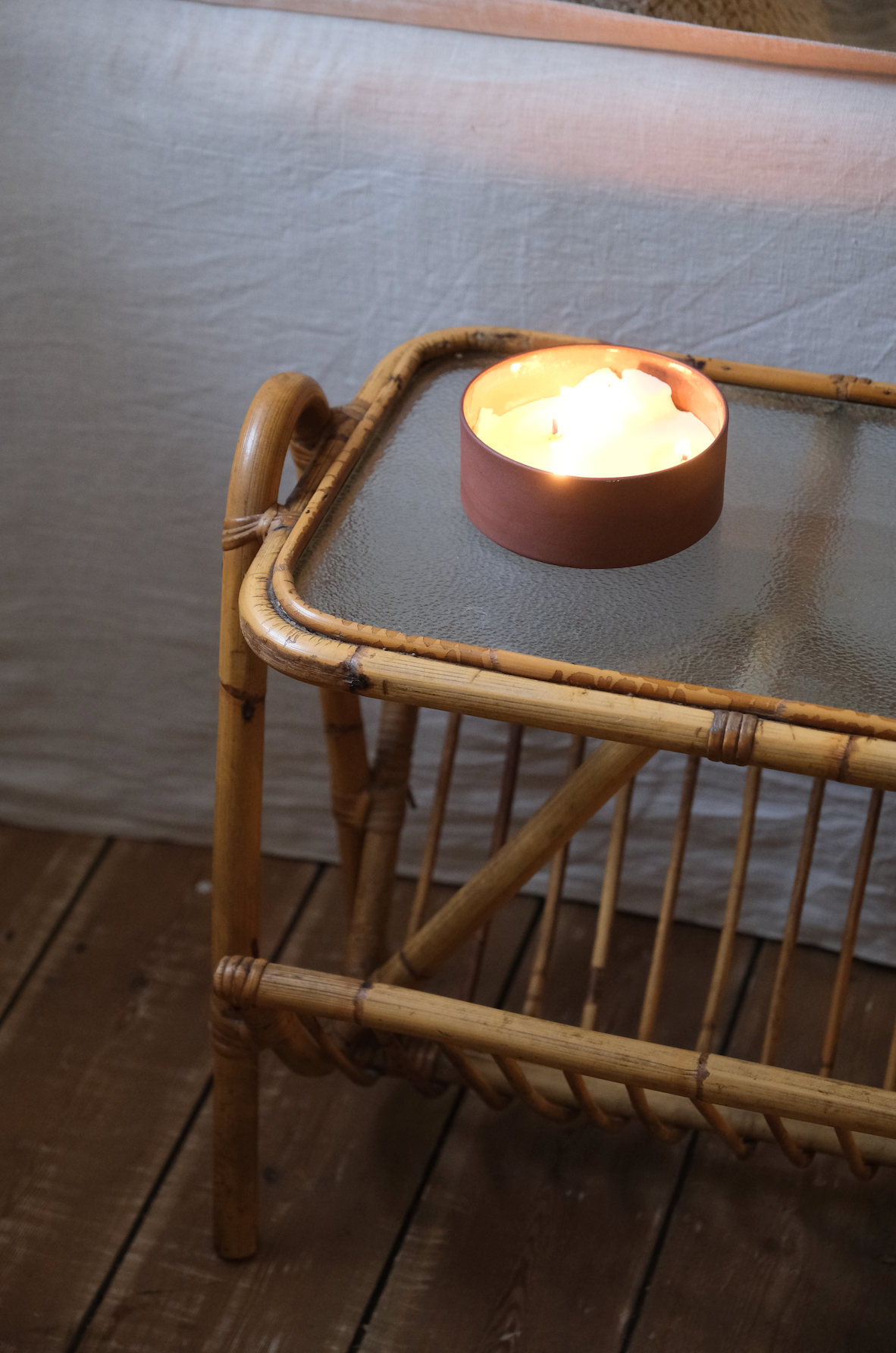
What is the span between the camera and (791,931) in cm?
73

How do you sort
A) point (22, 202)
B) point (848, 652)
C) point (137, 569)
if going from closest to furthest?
1. point (848, 652)
2. point (22, 202)
3. point (137, 569)

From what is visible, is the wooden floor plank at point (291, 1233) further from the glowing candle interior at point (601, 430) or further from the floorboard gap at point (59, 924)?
the glowing candle interior at point (601, 430)

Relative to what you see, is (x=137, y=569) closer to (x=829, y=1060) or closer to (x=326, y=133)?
(x=326, y=133)

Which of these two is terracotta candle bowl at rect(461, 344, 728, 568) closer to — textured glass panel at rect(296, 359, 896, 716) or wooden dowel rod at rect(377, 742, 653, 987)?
textured glass panel at rect(296, 359, 896, 716)

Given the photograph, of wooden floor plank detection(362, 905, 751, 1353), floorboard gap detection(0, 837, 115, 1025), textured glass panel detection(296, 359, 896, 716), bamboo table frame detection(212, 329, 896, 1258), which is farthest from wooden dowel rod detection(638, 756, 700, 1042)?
floorboard gap detection(0, 837, 115, 1025)

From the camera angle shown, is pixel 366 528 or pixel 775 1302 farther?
pixel 775 1302

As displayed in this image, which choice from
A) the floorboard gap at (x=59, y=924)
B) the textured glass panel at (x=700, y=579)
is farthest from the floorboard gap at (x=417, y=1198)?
the textured glass panel at (x=700, y=579)

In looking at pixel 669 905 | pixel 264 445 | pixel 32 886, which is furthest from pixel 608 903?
pixel 32 886

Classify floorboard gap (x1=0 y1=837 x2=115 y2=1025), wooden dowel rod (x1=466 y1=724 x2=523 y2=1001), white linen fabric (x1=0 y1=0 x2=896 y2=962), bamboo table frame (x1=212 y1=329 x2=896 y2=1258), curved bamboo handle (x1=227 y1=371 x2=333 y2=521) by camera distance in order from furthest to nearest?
1. floorboard gap (x1=0 y1=837 x2=115 y2=1025)
2. wooden dowel rod (x1=466 y1=724 x2=523 y2=1001)
3. white linen fabric (x1=0 y1=0 x2=896 y2=962)
4. curved bamboo handle (x1=227 y1=371 x2=333 y2=521)
5. bamboo table frame (x1=212 y1=329 x2=896 y2=1258)

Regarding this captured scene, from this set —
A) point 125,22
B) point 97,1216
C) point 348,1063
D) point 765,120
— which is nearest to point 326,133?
point 125,22

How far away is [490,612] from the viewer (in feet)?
1.61

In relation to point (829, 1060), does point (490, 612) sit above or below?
above

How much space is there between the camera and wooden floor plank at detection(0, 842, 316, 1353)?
74 cm

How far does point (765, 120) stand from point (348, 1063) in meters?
→ 0.55
